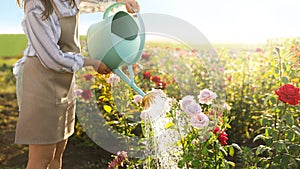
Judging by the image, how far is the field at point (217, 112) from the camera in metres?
2.35

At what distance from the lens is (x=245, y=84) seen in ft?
12.1

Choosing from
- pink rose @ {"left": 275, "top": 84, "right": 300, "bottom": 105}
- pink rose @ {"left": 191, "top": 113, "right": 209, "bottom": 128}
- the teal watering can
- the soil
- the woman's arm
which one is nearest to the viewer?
the woman's arm

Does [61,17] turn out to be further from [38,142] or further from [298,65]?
[298,65]

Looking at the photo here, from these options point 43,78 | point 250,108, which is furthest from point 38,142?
point 250,108

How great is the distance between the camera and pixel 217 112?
259cm

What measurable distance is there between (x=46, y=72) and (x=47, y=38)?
152mm

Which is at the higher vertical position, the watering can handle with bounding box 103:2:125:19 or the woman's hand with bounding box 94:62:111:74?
the watering can handle with bounding box 103:2:125:19

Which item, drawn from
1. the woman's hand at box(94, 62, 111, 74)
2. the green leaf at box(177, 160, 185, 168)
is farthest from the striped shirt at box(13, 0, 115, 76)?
the green leaf at box(177, 160, 185, 168)

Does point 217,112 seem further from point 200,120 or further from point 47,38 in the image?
point 47,38

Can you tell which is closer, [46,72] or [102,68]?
[46,72]

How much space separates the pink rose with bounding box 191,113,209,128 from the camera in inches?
79.0

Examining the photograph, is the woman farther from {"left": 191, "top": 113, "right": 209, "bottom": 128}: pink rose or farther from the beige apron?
{"left": 191, "top": 113, "right": 209, "bottom": 128}: pink rose

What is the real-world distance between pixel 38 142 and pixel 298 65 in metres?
1.70

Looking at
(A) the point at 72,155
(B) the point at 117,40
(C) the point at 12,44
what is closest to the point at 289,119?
(B) the point at 117,40
